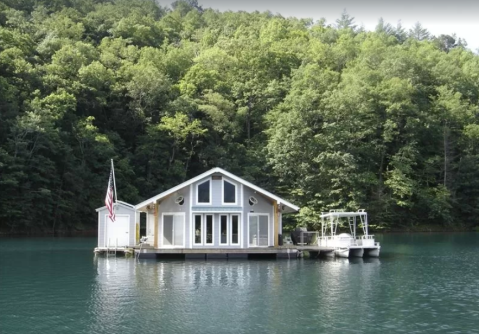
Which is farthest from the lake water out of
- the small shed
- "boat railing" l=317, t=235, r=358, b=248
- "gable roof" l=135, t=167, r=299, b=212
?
"gable roof" l=135, t=167, r=299, b=212

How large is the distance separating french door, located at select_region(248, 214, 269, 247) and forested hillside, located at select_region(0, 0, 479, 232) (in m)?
22.5

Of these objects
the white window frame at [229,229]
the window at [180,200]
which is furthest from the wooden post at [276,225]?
the window at [180,200]

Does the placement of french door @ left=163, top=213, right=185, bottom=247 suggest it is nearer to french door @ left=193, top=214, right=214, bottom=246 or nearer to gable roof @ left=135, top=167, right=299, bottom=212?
french door @ left=193, top=214, right=214, bottom=246

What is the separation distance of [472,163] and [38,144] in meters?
44.8

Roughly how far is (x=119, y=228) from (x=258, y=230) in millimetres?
8730

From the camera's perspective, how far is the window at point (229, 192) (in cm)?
3297

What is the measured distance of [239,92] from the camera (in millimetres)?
69375

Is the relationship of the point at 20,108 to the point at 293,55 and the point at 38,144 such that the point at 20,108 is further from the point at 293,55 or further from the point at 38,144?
the point at 293,55

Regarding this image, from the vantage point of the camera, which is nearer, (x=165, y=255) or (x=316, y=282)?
(x=316, y=282)

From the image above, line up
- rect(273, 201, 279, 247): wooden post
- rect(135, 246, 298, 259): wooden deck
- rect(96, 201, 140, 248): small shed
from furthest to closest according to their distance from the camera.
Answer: rect(96, 201, 140, 248): small shed, rect(273, 201, 279, 247): wooden post, rect(135, 246, 298, 259): wooden deck

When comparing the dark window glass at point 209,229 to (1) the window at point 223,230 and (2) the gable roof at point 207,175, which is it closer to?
(1) the window at point 223,230

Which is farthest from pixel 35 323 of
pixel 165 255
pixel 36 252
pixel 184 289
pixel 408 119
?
pixel 408 119

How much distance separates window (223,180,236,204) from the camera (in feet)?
108

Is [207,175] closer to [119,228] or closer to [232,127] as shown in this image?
[119,228]
